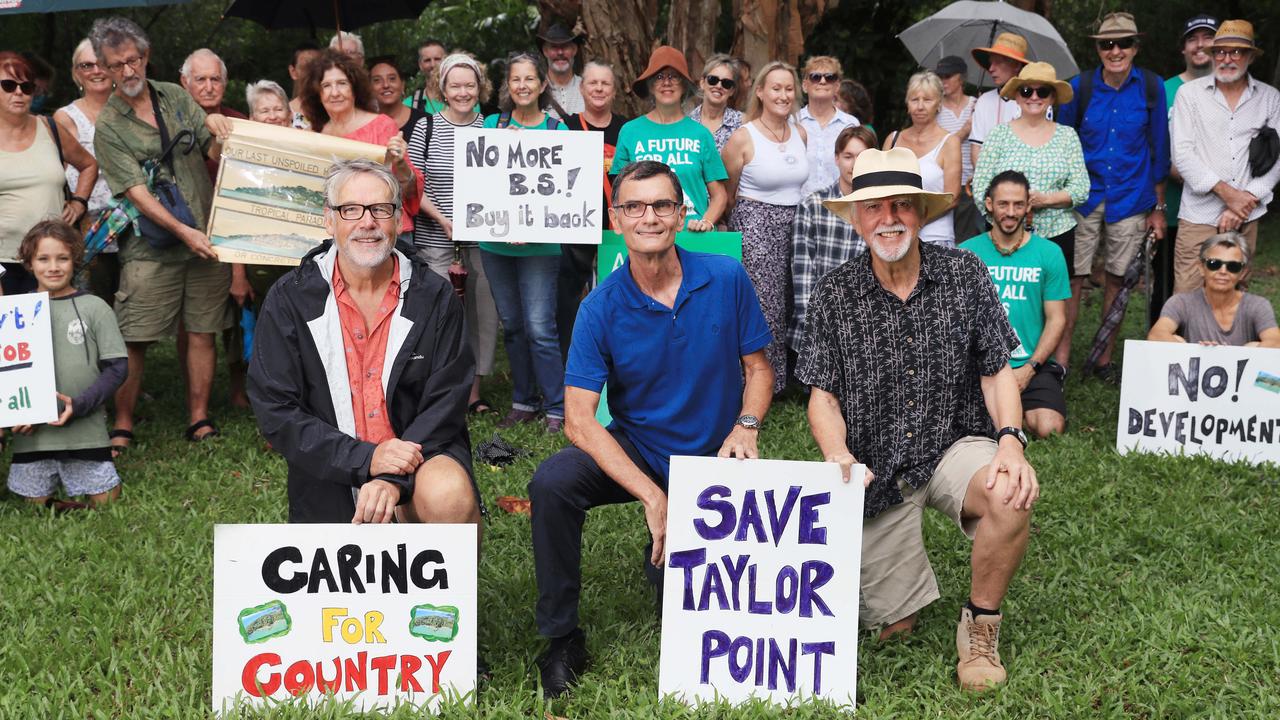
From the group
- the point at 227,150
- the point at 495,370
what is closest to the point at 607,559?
the point at 227,150

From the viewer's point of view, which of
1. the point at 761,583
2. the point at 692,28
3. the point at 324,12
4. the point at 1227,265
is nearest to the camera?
the point at 761,583

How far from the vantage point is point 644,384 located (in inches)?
170

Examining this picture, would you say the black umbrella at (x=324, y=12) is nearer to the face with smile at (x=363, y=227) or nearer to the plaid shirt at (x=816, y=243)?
the plaid shirt at (x=816, y=243)

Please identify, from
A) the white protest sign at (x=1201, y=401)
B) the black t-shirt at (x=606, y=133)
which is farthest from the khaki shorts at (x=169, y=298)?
the white protest sign at (x=1201, y=401)

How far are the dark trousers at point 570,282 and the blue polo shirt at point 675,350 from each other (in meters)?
3.30

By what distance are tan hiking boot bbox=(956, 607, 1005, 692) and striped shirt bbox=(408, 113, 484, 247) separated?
14.4 feet

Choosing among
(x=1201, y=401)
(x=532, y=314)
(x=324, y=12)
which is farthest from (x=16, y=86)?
(x=1201, y=401)

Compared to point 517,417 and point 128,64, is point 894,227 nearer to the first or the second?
point 517,417

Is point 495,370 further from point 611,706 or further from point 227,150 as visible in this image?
point 611,706

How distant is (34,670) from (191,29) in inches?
644

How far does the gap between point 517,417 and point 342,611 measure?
389 cm

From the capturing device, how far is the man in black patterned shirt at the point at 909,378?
13.6ft

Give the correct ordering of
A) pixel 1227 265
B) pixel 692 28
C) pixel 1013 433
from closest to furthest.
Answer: pixel 1013 433, pixel 1227 265, pixel 692 28

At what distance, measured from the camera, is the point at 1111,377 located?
28.1 feet
